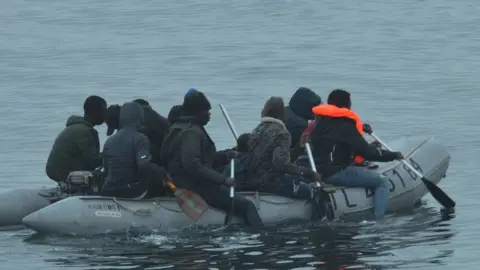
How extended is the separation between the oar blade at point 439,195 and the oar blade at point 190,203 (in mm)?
4563

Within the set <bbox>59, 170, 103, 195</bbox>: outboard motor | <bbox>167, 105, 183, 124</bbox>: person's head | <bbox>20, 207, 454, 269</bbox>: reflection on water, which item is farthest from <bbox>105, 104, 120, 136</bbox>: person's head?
<bbox>20, 207, 454, 269</bbox>: reflection on water

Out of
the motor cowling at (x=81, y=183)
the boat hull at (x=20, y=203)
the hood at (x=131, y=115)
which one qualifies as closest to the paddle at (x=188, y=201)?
the hood at (x=131, y=115)

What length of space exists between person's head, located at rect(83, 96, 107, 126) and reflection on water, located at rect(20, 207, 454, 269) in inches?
88.2

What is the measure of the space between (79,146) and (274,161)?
3341 millimetres

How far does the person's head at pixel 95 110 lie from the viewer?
2414cm

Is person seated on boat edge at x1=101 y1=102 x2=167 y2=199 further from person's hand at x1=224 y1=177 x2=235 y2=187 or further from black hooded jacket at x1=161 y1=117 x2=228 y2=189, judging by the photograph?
person's hand at x1=224 y1=177 x2=235 y2=187

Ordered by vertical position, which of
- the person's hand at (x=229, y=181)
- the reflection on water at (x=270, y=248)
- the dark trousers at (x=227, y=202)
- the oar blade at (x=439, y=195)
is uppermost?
the person's hand at (x=229, y=181)

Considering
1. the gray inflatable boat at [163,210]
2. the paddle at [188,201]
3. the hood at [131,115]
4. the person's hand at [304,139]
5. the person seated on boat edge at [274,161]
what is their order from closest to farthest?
the gray inflatable boat at [163,210] → the hood at [131,115] → the paddle at [188,201] → the person seated on boat edge at [274,161] → the person's hand at [304,139]

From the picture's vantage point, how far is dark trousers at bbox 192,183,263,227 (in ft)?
77.6

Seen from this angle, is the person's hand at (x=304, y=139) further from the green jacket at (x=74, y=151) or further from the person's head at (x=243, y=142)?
the green jacket at (x=74, y=151)

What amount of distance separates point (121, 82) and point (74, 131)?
21256 millimetres

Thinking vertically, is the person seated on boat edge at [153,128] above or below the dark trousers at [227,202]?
above

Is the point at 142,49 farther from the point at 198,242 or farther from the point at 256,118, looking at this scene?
the point at 198,242

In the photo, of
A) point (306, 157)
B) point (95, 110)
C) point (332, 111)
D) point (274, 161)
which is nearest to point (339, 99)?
point (332, 111)
